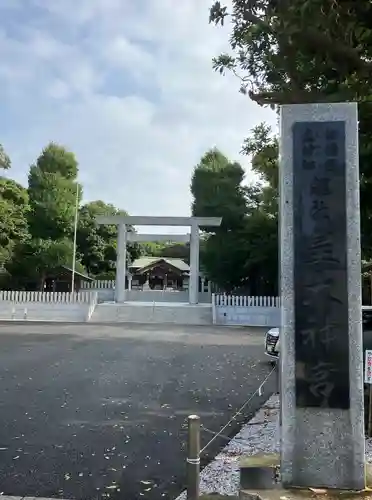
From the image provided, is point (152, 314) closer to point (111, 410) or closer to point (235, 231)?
point (235, 231)

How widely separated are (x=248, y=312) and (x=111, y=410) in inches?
672

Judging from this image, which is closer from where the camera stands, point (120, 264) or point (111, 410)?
point (111, 410)

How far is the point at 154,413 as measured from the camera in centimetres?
604

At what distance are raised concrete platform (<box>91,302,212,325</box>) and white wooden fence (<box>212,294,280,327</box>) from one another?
708mm

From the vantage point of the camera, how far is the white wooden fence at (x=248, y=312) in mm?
22469

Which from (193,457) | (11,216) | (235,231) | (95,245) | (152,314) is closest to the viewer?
(193,457)

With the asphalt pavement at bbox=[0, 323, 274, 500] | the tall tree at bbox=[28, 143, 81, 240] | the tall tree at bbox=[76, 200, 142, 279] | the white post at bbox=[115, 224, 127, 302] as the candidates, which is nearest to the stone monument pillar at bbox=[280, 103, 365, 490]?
the asphalt pavement at bbox=[0, 323, 274, 500]

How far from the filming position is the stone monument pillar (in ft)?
10.4

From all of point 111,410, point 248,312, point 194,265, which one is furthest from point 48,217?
point 111,410

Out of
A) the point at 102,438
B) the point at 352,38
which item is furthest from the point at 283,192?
the point at 102,438

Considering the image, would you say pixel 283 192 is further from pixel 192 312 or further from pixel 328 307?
pixel 192 312

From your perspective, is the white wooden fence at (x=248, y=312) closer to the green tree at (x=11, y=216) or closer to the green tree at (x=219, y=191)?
the green tree at (x=219, y=191)

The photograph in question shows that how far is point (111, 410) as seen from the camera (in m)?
6.11

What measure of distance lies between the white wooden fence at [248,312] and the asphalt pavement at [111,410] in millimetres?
9620
